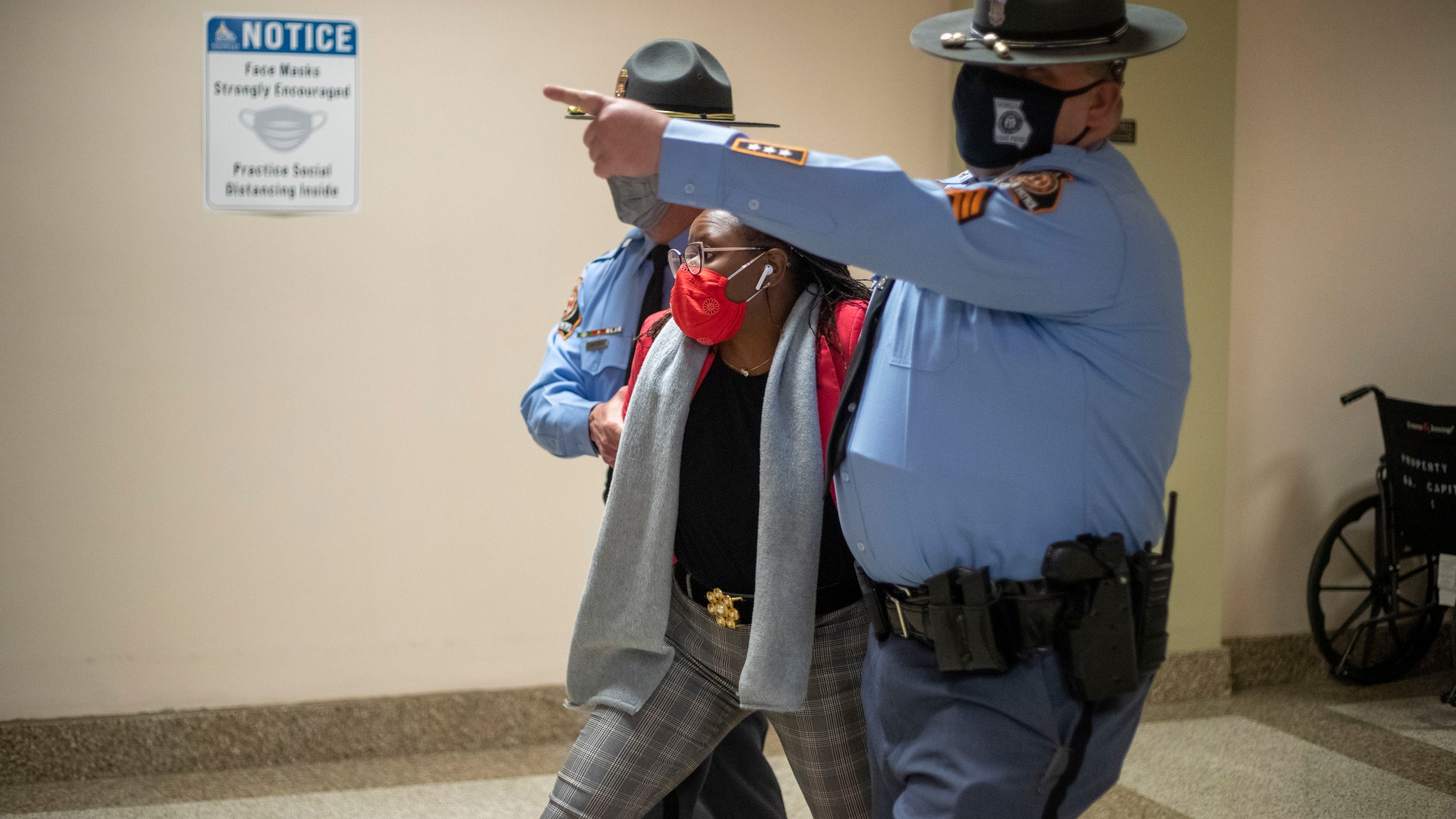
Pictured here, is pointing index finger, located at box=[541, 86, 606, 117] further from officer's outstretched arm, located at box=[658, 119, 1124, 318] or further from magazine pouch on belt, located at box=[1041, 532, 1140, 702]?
magazine pouch on belt, located at box=[1041, 532, 1140, 702]

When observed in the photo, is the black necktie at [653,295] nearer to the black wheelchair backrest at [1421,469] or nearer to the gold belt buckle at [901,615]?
the gold belt buckle at [901,615]

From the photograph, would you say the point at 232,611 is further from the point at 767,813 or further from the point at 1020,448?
the point at 1020,448

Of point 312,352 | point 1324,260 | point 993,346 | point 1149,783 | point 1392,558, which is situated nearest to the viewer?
point 993,346

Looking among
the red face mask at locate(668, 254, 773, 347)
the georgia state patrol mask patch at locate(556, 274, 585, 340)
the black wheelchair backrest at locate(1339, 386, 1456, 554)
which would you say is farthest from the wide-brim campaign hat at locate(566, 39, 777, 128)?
the black wheelchair backrest at locate(1339, 386, 1456, 554)

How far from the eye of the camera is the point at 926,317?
155cm

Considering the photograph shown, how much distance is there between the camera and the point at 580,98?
55.8 inches

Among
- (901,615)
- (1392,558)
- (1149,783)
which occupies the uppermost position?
(901,615)

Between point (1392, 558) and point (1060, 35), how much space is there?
3.46m

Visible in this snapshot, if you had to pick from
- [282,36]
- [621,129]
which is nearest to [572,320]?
[621,129]

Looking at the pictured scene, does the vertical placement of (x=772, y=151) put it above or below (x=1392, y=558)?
above

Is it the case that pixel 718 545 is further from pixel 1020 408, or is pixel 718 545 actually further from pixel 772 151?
pixel 772 151

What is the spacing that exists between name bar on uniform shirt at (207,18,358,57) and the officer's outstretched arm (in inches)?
98.4

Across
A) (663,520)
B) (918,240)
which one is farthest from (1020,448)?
(663,520)

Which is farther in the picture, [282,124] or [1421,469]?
[1421,469]
